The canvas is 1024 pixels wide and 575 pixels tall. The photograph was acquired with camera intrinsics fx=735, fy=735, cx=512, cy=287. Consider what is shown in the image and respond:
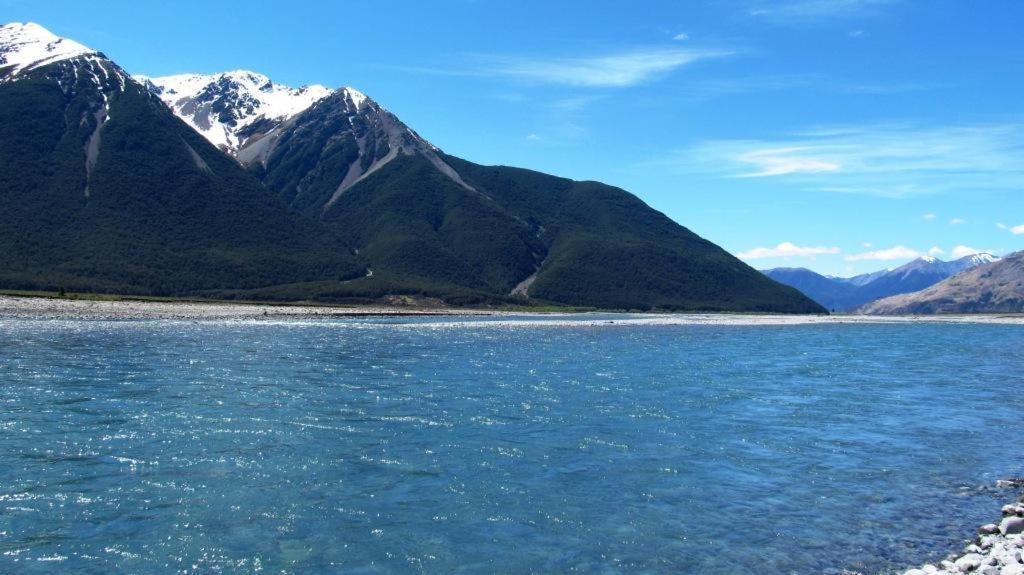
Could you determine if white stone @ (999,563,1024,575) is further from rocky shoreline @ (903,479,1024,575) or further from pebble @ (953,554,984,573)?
pebble @ (953,554,984,573)

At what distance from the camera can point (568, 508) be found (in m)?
21.3

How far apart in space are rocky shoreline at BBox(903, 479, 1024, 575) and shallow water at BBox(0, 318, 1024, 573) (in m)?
0.74

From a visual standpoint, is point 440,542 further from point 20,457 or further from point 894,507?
point 20,457

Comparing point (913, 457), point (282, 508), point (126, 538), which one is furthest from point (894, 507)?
point (126, 538)

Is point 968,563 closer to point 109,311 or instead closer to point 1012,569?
point 1012,569

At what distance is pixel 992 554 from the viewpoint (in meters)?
16.8

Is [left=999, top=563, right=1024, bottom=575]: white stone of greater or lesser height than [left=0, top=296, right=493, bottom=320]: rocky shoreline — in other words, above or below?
below

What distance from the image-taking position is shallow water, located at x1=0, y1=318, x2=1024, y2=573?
58.4ft

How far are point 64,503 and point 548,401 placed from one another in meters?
25.7

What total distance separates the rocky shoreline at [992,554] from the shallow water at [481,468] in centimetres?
74

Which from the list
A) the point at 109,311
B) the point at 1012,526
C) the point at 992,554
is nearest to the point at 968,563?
the point at 992,554

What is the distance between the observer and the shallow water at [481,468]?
58.4 feet

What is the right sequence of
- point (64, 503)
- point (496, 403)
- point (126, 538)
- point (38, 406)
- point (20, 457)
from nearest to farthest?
point (126, 538) → point (64, 503) → point (20, 457) → point (38, 406) → point (496, 403)

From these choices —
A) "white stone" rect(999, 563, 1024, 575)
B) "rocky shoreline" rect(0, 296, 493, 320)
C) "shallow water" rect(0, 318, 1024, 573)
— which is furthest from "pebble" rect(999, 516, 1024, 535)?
"rocky shoreline" rect(0, 296, 493, 320)
